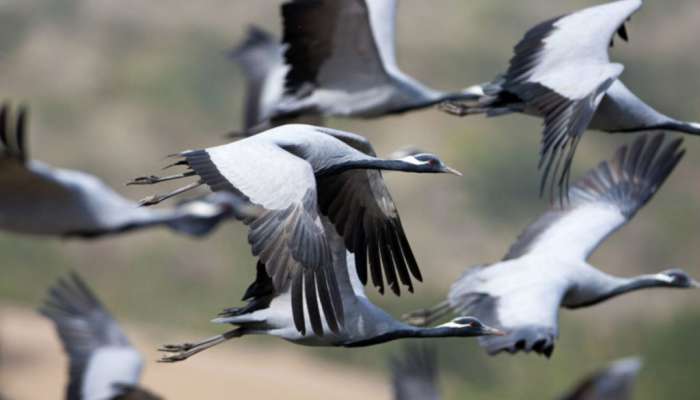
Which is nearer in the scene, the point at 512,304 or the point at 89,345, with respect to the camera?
the point at 512,304

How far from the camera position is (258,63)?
11.2 metres

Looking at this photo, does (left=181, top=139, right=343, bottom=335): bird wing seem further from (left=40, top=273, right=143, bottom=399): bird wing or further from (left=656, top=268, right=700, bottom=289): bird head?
(left=656, top=268, right=700, bottom=289): bird head

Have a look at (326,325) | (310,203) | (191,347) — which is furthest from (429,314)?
(310,203)

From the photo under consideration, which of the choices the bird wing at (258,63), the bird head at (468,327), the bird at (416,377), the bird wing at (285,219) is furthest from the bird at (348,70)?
the bird wing at (258,63)

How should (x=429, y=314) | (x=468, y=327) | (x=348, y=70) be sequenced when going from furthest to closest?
1. (x=348, y=70)
2. (x=429, y=314)
3. (x=468, y=327)

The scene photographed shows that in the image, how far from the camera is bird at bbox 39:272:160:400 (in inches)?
298

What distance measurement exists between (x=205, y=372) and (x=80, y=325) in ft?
23.9

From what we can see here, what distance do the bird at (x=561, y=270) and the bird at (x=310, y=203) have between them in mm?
773

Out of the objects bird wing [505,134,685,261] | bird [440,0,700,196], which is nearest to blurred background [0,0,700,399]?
bird wing [505,134,685,261]

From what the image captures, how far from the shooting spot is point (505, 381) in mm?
14492

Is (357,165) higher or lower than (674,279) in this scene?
higher

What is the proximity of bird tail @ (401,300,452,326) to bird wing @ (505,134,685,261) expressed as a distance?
1.45 feet

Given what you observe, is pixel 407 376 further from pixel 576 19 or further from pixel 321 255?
pixel 321 255

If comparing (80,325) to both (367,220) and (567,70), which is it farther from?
(567,70)
